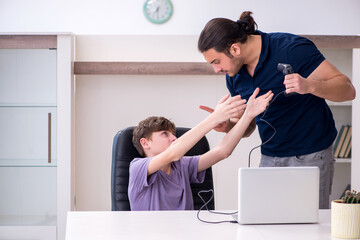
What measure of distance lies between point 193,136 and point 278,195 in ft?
1.68

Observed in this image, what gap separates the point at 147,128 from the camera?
2.14 m

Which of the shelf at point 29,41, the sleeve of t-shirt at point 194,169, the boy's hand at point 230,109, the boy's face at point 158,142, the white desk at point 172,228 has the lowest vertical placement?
the white desk at point 172,228

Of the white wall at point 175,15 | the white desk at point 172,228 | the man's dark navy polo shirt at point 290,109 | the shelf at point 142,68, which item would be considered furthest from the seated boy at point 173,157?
the white wall at point 175,15

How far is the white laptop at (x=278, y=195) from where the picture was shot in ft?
4.98

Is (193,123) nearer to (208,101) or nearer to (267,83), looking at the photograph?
(208,101)

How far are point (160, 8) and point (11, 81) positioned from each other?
A: 4.60 ft

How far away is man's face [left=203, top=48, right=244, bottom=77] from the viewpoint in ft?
6.68

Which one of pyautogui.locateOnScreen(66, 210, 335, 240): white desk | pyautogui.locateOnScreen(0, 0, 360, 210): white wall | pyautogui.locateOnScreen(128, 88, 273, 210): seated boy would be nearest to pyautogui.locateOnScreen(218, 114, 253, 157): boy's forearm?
pyautogui.locateOnScreen(128, 88, 273, 210): seated boy

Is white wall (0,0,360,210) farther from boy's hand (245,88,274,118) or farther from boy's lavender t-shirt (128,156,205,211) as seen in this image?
boy's hand (245,88,274,118)

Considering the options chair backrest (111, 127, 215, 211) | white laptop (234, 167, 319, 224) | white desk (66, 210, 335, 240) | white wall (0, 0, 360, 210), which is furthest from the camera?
white wall (0, 0, 360, 210)

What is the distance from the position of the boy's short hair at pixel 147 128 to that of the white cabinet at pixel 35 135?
4.12 ft

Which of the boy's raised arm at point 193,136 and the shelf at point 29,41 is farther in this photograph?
the shelf at point 29,41

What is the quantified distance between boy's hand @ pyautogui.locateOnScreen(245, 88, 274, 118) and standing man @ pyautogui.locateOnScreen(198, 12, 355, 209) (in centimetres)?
13

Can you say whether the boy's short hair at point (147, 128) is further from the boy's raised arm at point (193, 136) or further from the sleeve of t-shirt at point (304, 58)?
the sleeve of t-shirt at point (304, 58)
